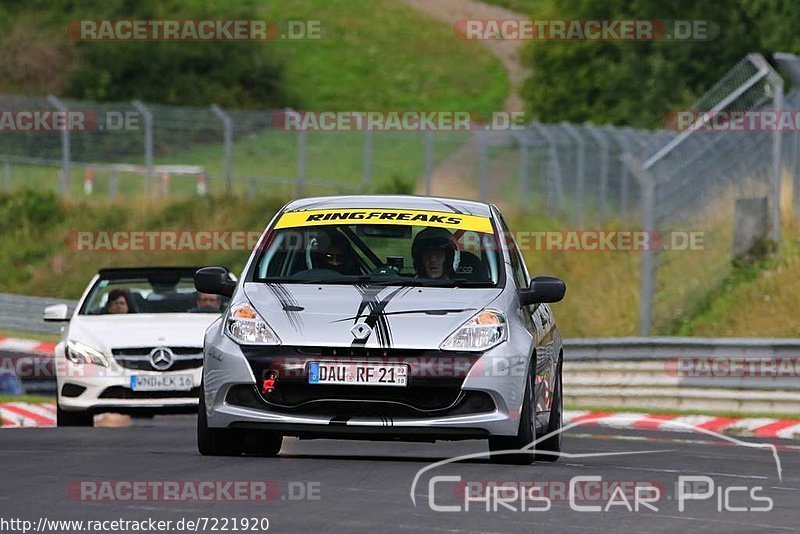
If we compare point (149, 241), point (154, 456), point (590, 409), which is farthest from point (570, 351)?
point (149, 241)

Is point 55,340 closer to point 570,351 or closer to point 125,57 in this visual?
point 570,351

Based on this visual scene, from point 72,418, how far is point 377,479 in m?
6.84

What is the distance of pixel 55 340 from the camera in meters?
29.7

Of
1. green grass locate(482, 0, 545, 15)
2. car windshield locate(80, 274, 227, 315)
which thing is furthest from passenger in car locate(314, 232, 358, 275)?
green grass locate(482, 0, 545, 15)

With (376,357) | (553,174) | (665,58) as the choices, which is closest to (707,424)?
(376,357)

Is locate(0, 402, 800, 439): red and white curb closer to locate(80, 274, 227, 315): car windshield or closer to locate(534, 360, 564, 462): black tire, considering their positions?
locate(80, 274, 227, 315): car windshield

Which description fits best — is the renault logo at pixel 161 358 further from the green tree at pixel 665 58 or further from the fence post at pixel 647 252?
the green tree at pixel 665 58

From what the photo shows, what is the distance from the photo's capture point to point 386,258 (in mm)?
12016

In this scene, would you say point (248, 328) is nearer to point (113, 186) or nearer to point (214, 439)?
point (214, 439)

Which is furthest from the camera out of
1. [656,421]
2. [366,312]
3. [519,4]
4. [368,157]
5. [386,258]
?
[519,4]

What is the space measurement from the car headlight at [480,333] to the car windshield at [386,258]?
52 cm

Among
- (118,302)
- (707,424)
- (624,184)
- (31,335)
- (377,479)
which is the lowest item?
(707,424)

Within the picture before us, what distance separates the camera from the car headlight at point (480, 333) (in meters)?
10.6

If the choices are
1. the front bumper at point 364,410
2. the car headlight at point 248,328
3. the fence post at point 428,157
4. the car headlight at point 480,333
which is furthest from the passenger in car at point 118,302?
the fence post at point 428,157
